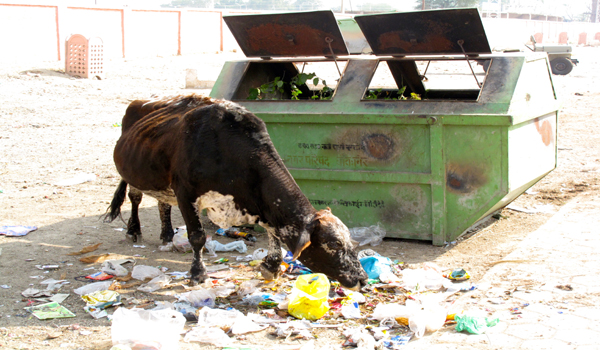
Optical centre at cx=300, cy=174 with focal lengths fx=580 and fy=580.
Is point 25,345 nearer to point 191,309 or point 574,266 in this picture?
point 191,309

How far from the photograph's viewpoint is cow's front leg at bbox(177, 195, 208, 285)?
181 inches

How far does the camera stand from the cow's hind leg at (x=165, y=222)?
5.71 m

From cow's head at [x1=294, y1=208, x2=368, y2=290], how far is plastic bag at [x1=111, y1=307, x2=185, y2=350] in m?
0.96

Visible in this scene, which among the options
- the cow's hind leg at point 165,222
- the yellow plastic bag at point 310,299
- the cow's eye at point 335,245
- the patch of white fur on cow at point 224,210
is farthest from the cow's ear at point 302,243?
the cow's hind leg at point 165,222

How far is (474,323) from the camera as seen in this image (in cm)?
355

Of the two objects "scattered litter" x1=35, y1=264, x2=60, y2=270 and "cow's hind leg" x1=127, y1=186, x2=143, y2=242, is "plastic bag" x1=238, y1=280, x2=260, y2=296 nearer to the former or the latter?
"scattered litter" x1=35, y1=264, x2=60, y2=270

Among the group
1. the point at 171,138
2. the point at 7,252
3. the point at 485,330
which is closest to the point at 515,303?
the point at 485,330

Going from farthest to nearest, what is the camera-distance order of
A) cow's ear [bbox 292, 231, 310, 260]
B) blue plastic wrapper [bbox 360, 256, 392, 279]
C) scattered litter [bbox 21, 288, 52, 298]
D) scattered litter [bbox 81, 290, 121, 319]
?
blue plastic wrapper [bbox 360, 256, 392, 279], scattered litter [bbox 21, 288, 52, 298], scattered litter [bbox 81, 290, 121, 319], cow's ear [bbox 292, 231, 310, 260]

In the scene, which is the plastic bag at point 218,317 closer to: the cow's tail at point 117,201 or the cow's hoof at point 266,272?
the cow's hoof at point 266,272

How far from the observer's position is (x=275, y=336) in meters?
3.67

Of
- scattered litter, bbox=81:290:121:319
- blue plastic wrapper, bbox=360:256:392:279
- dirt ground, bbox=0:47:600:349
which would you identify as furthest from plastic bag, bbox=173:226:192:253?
blue plastic wrapper, bbox=360:256:392:279

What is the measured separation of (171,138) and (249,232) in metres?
1.69

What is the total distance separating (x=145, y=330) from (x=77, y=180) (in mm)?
5107

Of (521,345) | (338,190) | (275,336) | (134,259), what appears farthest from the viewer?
(338,190)
